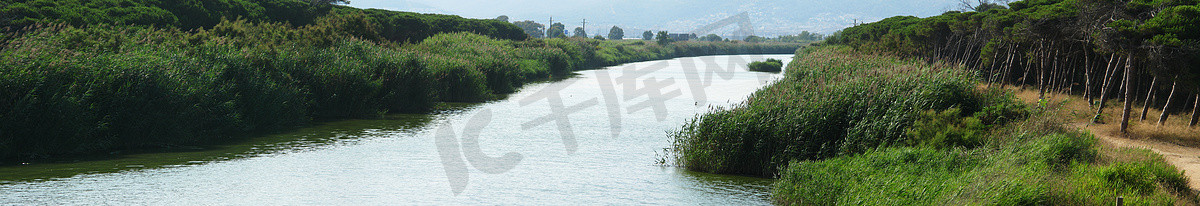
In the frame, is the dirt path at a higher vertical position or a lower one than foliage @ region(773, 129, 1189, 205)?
lower

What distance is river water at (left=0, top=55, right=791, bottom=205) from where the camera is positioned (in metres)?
16.1

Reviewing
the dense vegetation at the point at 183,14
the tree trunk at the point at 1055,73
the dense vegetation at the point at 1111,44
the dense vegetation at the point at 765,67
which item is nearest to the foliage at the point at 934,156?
the dense vegetation at the point at 1111,44

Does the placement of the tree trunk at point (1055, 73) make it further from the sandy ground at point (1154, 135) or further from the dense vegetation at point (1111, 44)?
the sandy ground at point (1154, 135)

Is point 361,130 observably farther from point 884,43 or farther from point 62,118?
point 884,43

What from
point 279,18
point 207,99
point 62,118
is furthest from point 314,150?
point 279,18

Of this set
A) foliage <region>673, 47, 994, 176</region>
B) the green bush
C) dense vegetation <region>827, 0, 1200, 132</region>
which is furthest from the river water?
dense vegetation <region>827, 0, 1200, 132</region>

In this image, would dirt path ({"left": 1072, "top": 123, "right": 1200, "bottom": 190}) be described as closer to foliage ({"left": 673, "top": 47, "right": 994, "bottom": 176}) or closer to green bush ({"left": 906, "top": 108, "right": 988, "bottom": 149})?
green bush ({"left": 906, "top": 108, "right": 988, "bottom": 149})

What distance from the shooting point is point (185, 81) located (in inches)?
910

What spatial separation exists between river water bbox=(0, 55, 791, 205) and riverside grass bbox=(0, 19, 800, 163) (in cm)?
100

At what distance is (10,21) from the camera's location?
31375 millimetres

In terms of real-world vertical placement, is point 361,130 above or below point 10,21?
below

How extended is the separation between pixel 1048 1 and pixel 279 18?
4477 cm

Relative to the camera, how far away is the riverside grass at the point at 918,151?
11.8m

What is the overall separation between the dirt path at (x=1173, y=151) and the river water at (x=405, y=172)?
25.7 feet
